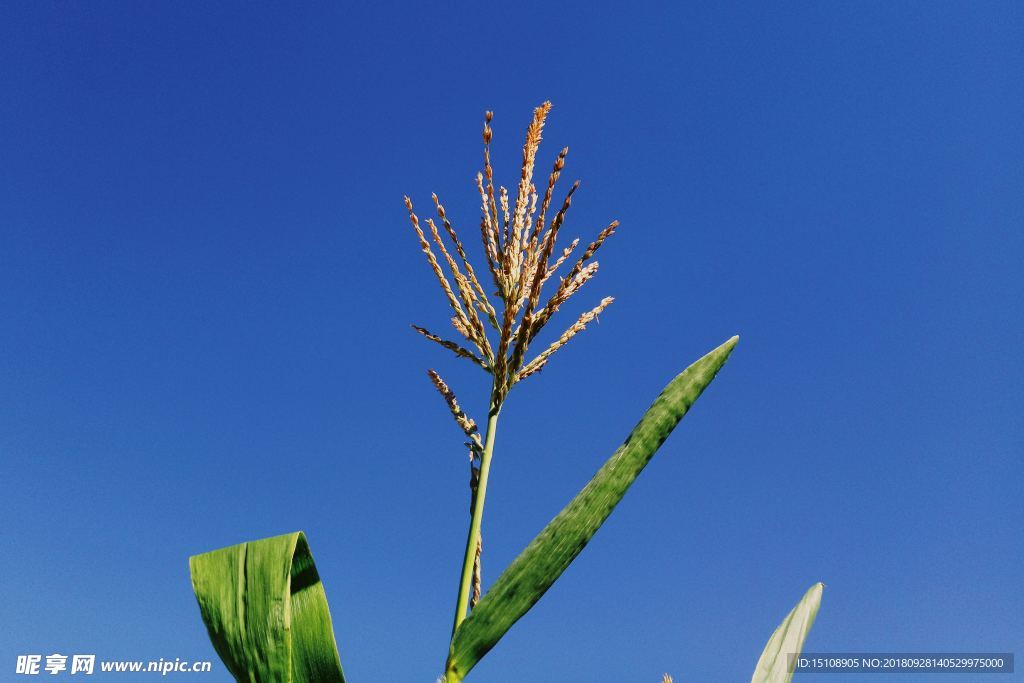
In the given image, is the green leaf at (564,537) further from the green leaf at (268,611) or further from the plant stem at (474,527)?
the green leaf at (268,611)

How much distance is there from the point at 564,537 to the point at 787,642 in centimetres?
43

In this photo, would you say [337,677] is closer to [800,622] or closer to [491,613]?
[491,613]

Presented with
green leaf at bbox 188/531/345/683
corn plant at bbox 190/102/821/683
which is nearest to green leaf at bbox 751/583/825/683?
corn plant at bbox 190/102/821/683

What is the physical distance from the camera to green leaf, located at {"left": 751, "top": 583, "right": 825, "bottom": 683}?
1117mm

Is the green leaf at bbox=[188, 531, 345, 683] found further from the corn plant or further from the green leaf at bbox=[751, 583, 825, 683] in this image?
the green leaf at bbox=[751, 583, 825, 683]

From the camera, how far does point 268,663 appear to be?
1.10 m

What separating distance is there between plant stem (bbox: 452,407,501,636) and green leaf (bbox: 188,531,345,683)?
0.22 metres

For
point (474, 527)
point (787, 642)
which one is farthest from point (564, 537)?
point (787, 642)

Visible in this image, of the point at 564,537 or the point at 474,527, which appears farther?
the point at 474,527

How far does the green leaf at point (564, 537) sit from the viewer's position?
110cm

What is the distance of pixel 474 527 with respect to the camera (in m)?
1.25

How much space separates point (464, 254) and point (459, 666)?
3.09ft

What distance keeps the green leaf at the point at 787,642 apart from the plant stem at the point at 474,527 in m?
0.49

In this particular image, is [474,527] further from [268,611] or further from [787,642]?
[787,642]
